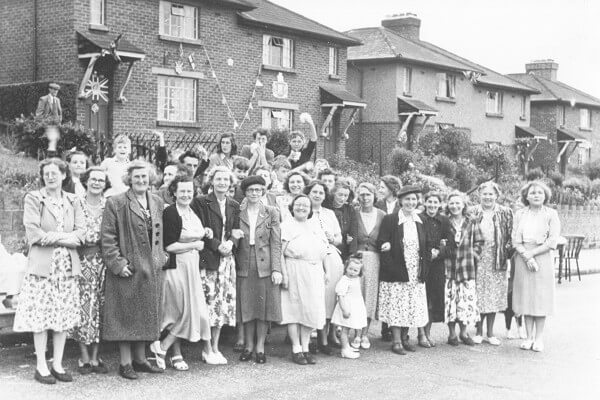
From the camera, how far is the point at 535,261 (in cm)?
1004

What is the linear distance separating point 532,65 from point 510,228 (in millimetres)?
45410

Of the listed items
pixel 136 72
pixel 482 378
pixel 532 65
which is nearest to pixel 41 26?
pixel 136 72

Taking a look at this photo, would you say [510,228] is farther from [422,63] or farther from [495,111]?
[495,111]

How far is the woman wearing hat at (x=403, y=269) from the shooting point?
9539 mm

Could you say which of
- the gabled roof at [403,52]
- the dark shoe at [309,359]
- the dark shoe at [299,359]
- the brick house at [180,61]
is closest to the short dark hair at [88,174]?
the dark shoe at [299,359]

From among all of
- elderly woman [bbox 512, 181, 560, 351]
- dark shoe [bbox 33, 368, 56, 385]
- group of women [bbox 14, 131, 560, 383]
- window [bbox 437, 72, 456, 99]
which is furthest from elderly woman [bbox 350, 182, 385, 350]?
window [bbox 437, 72, 456, 99]

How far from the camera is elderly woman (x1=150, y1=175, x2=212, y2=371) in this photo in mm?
8195

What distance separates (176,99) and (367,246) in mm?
14954

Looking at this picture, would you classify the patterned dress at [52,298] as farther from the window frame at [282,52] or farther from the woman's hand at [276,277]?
the window frame at [282,52]

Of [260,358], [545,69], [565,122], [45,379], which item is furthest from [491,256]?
[545,69]

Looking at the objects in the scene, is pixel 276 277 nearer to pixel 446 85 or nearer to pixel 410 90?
pixel 410 90

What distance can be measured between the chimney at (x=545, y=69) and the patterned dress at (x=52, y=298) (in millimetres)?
48772

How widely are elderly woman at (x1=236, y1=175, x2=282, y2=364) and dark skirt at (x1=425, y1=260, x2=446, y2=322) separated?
7.26 ft

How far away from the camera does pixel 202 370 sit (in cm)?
820
